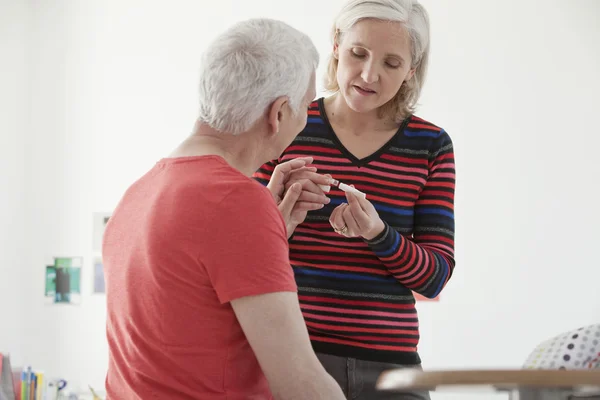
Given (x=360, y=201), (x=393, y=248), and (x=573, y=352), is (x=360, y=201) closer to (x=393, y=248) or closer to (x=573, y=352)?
(x=393, y=248)

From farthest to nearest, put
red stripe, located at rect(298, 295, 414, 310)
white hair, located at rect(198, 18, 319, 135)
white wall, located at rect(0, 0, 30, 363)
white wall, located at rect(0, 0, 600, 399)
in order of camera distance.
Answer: white wall, located at rect(0, 0, 30, 363) < white wall, located at rect(0, 0, 600, 399) < red stripe, located at rect(298, 295, 414, 310) < white hair, located at rect(198, 18, 319, 135)

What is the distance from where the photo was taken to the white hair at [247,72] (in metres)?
1.13

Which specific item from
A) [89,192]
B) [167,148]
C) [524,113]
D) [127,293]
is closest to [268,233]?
[127,293]

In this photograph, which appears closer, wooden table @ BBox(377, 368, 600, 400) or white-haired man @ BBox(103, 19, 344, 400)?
wooden table @ BBox(377, 368, 600, 400)

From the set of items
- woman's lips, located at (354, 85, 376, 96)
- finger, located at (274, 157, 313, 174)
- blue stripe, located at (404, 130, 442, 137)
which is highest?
woman's lips, located at (354, 85, 376, 96)

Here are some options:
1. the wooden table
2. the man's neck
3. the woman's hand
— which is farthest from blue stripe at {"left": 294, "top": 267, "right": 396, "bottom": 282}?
the wooden table

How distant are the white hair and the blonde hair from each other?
1.17ft

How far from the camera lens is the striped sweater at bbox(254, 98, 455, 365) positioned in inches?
57.0

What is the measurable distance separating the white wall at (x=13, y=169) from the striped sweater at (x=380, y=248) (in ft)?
8.99

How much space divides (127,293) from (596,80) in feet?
9.01

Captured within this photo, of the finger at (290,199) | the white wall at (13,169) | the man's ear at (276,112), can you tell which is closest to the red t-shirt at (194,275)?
the man's ear at (276,112)

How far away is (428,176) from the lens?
1.54m

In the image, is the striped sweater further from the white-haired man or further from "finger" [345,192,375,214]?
the white-haired man

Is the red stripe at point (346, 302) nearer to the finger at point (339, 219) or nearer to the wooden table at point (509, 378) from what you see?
the finger at point (339, 219)
